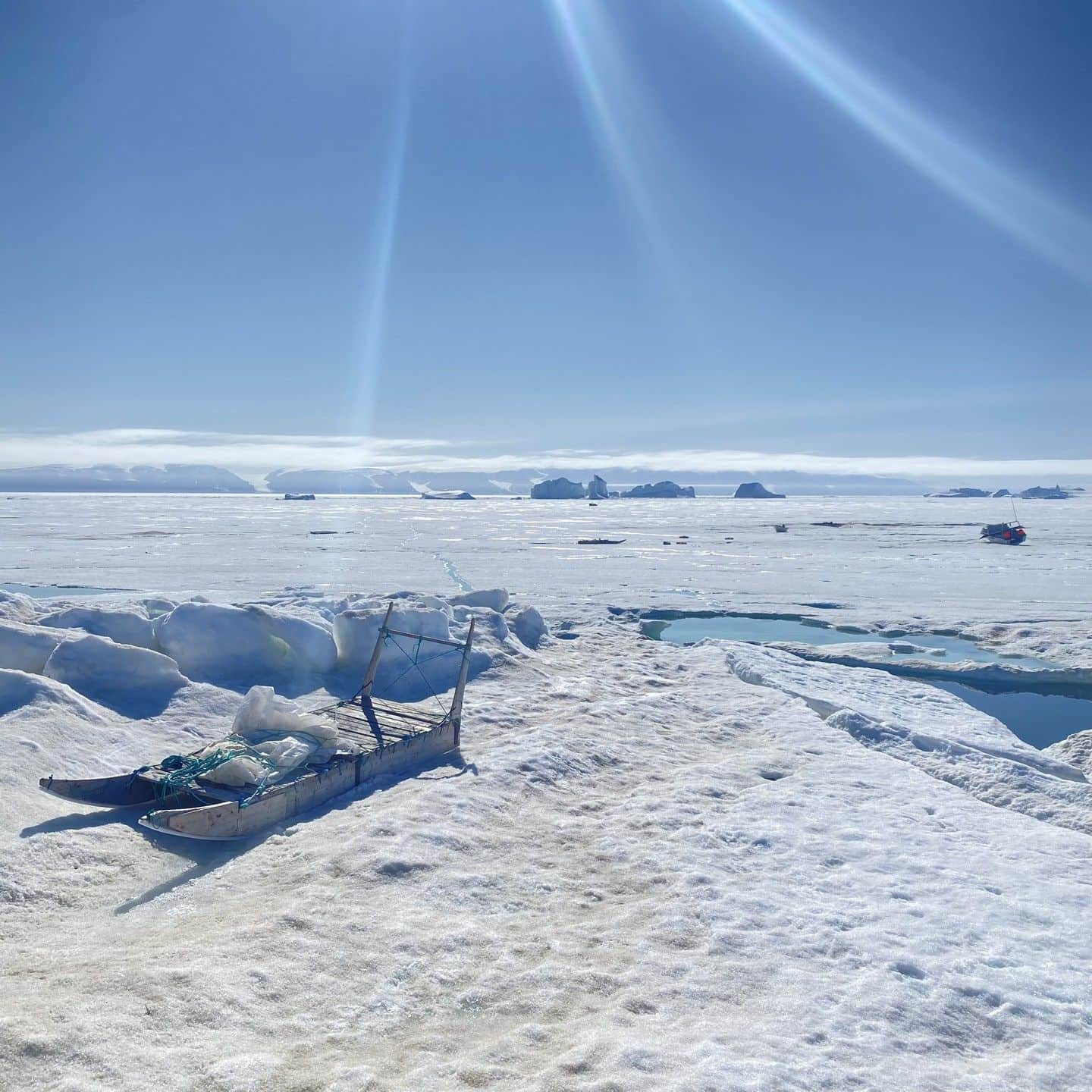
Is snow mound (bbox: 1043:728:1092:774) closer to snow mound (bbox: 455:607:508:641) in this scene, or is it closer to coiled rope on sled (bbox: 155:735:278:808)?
snow mound (bbox: 455:607:508:641)

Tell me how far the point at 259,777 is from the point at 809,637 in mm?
12582

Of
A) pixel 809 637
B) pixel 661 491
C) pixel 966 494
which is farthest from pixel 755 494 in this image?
pixel 809 637

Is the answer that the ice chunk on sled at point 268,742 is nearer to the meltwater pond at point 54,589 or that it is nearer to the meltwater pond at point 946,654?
the meltwater pond at point 946,654

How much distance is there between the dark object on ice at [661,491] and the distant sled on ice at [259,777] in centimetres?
12469

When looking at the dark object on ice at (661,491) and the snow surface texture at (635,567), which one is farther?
the dark object on ice at (661,491)

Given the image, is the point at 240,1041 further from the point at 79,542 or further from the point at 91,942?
the point at 79,542

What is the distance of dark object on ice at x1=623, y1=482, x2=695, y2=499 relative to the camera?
13250 cm

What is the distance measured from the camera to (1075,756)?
9.27 m

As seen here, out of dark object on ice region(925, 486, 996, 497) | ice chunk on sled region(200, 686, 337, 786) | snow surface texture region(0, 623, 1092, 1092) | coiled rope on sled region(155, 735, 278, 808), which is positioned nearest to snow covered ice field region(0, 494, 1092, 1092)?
snow surface texture region(0, 623, 1092, 1092)

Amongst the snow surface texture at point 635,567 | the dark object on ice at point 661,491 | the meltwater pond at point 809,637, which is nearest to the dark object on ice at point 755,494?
the dark object on ice at point 661,491

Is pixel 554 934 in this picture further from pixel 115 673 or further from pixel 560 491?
pixel 560 491

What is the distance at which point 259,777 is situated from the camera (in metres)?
6.90

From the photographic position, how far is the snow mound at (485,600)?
51.5ft

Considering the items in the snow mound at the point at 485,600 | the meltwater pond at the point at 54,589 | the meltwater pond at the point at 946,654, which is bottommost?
the meltwater pond at the point at 54,589
